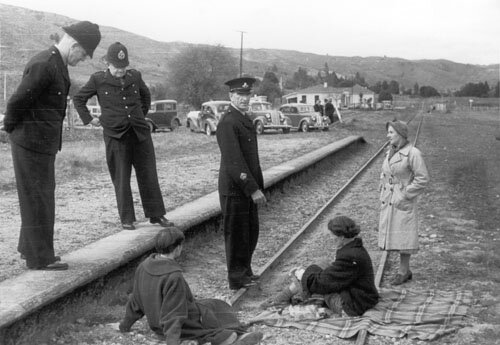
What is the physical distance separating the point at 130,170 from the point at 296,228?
11.4 feet

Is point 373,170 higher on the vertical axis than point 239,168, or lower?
lower

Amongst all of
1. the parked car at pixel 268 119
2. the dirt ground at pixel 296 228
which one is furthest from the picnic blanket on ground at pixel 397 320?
the parked car at pixel 268 119

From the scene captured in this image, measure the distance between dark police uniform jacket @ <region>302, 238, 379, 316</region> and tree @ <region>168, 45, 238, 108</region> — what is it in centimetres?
6571

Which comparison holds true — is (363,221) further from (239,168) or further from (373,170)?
(373,170)

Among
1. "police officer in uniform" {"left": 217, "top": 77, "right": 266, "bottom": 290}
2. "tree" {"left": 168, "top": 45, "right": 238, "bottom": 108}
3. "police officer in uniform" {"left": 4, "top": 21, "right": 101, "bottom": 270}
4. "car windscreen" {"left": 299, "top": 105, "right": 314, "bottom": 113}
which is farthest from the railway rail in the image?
"tree" {"left": 168, "top": 45, "right": 238, "bottom": 108}

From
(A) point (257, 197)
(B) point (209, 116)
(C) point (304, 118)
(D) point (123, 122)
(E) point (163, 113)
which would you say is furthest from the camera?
(E) point (163, 113)

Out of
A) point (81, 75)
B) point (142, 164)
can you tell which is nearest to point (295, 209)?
point (142, 164)

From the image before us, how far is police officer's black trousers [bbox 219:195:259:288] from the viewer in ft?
20.0

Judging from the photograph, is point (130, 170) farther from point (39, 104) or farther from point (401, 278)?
point (401, 278)

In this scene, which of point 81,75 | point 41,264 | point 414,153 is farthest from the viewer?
point 81,75

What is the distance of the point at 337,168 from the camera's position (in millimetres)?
19031

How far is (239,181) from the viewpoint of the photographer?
5.94 m

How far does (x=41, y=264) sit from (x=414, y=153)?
3.43 meters

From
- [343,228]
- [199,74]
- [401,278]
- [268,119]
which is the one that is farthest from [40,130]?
[199,74]
